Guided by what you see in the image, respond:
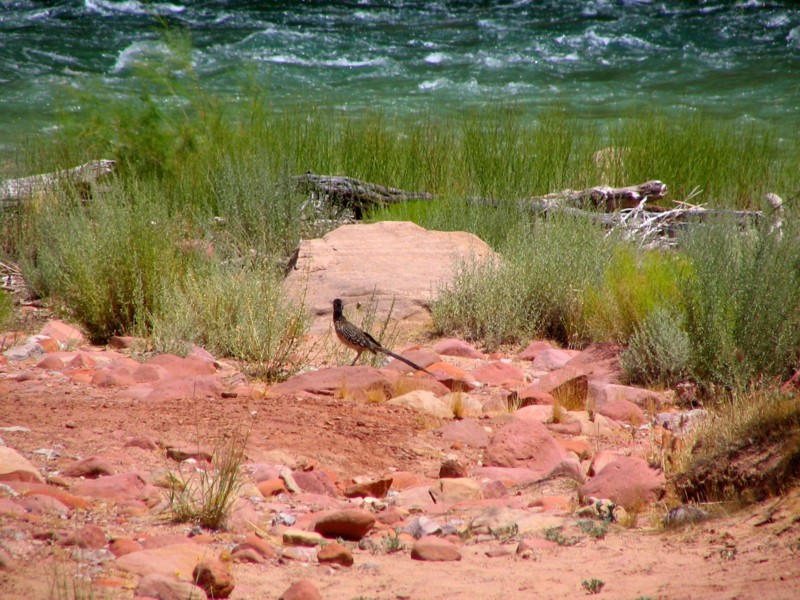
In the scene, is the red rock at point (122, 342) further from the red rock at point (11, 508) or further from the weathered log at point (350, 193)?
the red rock at point (11, 508)

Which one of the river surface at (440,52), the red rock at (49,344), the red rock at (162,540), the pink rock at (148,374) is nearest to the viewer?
the red rock at (162,540)

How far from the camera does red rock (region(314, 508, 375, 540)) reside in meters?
3.37

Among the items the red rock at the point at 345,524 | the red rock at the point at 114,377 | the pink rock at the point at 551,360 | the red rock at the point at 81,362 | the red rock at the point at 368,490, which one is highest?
the red rock at the point at 345,524

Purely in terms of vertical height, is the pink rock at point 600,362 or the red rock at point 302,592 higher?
the red rock at point 302,592

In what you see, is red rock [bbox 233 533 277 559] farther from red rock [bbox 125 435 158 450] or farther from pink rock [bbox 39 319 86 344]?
pink rock [bbox 39 319 86 344]

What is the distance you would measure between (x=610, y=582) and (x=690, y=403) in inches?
118

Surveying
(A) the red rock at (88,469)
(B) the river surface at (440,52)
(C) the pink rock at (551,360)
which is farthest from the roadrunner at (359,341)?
(B) the river surface at (440,52)

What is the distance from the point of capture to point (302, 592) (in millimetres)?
2717

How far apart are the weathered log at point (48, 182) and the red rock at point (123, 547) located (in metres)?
6.70

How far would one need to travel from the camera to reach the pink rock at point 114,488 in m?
3.49

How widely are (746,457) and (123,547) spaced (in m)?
2.33

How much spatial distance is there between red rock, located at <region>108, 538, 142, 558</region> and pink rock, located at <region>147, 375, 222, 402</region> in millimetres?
1968

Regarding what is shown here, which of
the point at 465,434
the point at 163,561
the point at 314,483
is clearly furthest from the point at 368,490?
the point at 163,561

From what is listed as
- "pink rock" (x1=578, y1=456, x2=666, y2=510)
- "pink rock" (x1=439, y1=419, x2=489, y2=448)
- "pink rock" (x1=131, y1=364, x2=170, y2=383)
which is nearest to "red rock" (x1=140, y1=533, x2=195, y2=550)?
"pink rock" (x1=578, y1=456, x2=666, y2=510)
